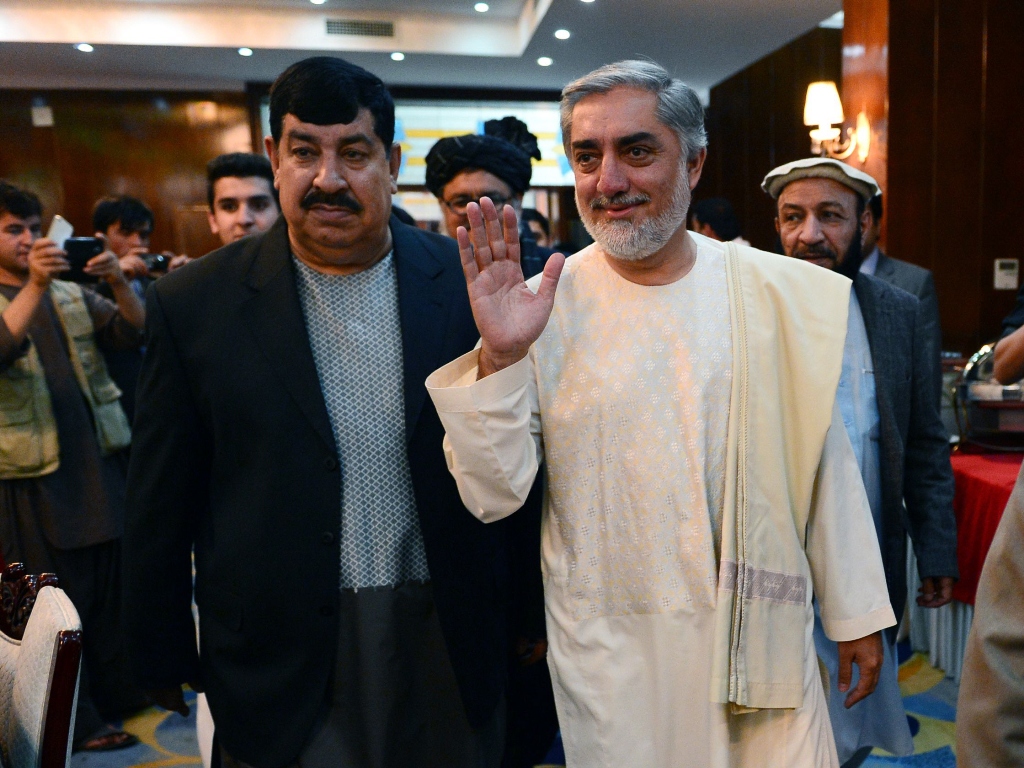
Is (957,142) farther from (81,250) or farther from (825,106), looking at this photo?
(81,250)

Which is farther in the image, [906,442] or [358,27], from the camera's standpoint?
[358,27]

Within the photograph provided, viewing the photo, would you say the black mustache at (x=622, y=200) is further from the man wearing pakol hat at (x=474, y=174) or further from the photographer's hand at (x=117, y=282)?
the photographer's hand at (x=117, y=282)

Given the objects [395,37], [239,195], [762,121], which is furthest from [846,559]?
[762,121]

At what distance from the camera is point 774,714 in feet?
4.78

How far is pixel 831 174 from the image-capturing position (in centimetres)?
216

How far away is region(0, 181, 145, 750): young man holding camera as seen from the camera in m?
2.84

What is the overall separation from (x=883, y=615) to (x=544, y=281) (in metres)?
0.81

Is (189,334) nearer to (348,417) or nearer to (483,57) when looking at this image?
(348,417)

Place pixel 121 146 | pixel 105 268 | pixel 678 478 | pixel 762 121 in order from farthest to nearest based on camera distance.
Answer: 1. pixel 121 146
2. pixel 762 121
3. pixel 105 268
4. pixel 678 478

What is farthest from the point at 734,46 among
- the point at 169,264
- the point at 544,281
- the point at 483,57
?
the point at 544,281

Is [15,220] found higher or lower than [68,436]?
higher

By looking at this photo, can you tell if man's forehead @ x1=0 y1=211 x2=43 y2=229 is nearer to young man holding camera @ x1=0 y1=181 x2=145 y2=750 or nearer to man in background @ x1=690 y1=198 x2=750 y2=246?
young man holding camera @ x1=0 y1=181 x2=145 y2=750

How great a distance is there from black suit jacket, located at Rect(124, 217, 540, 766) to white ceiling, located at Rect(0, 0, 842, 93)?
577 centimetres

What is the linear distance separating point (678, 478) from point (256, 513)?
0.71m
